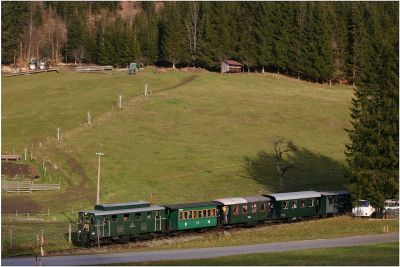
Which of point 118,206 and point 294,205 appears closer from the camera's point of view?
point 118,206

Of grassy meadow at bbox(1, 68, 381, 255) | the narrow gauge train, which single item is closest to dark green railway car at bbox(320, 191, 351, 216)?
the narrow gauge train

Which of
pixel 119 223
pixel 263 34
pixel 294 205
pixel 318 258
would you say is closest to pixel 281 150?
pixel 294 205

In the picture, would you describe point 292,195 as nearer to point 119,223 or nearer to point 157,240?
point 157,240

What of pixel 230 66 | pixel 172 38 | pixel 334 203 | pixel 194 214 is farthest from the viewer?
pixel 172 38

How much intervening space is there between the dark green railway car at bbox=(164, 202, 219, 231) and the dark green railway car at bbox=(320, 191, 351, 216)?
1253cm

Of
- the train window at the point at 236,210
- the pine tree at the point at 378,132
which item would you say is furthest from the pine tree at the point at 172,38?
the train window at the point at 236,210

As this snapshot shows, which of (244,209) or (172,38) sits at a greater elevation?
(172,38)

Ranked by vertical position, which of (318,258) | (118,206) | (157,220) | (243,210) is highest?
(118,206)

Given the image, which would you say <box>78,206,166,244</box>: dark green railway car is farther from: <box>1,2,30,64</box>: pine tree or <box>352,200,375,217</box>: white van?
<box>1,2,30,64</box>: pine tree

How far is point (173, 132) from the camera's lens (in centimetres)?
9769

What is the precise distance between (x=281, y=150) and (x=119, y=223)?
1708 inches

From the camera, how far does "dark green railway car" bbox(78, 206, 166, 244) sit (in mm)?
50375

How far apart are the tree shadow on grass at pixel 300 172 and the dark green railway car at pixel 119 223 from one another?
82.0 feet

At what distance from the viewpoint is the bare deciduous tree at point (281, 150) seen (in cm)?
7769
